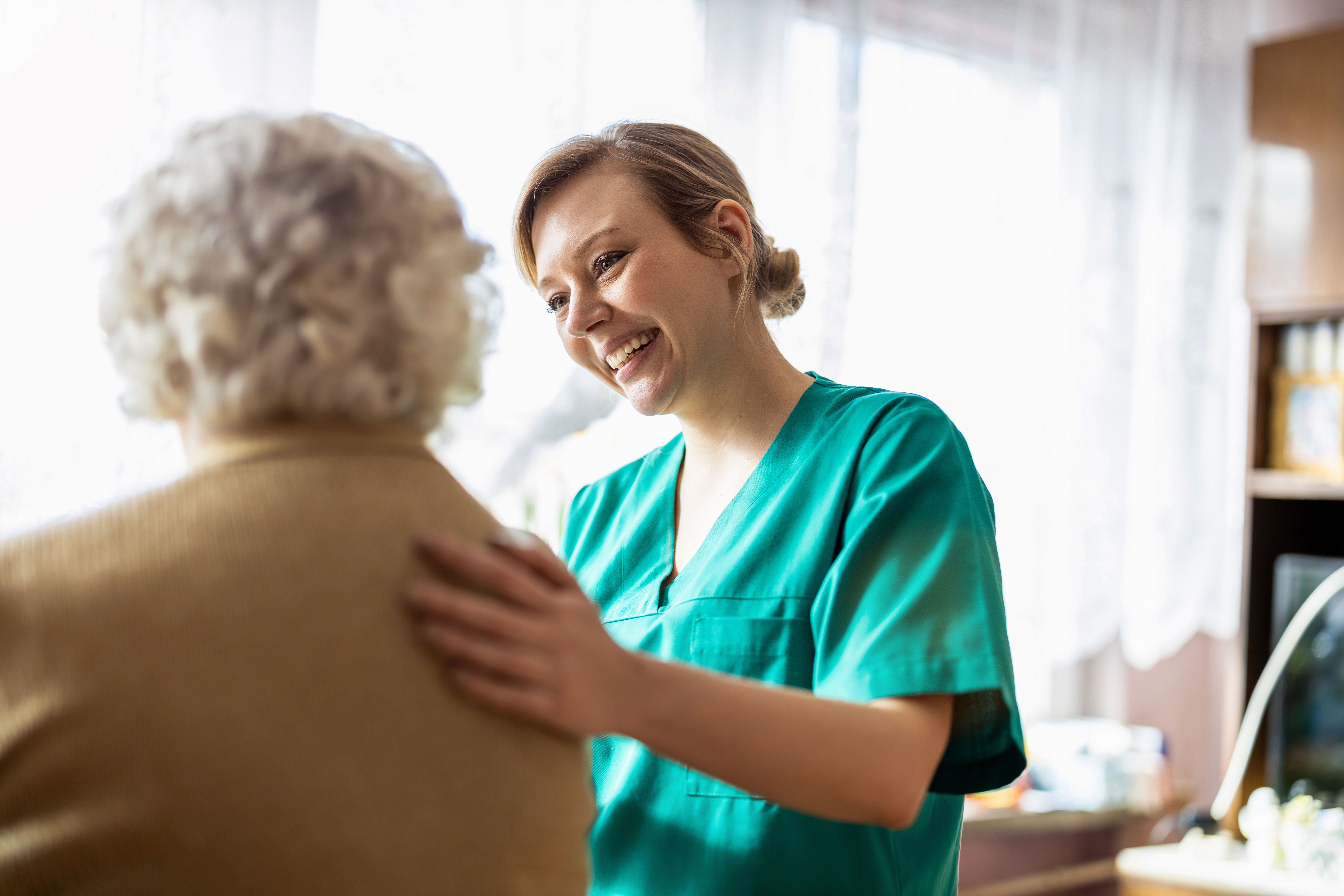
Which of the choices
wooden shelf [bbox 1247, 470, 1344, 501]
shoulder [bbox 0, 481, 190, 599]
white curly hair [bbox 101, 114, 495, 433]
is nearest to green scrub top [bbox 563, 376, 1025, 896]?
white curly hair [bbox 101, 114, 495, 433]

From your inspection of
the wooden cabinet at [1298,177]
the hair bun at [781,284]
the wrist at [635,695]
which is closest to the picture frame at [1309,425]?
the wooden cabinet at [1298,177]

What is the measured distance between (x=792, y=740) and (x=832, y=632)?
8.3 inches

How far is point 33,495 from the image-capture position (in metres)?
1.52

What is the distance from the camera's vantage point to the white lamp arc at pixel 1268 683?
2.56m

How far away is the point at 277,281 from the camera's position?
0.67 m

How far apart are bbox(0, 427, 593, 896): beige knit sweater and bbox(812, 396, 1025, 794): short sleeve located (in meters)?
0.35

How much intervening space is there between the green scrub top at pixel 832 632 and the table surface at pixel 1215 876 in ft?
4.98

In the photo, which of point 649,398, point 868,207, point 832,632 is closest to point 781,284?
point 649,398

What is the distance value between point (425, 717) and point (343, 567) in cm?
10

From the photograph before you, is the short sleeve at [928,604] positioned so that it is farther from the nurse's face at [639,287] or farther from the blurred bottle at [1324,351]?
the blurred bottle at [1324,351]

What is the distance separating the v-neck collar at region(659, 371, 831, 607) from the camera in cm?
124

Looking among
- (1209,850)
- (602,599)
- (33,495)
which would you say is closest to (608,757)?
(602,599)

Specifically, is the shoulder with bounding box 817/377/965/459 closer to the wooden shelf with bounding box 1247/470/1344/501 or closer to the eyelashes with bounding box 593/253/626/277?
the eyelashes with bounding box 593/253/626/277

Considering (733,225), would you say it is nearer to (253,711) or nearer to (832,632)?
(832,632)
